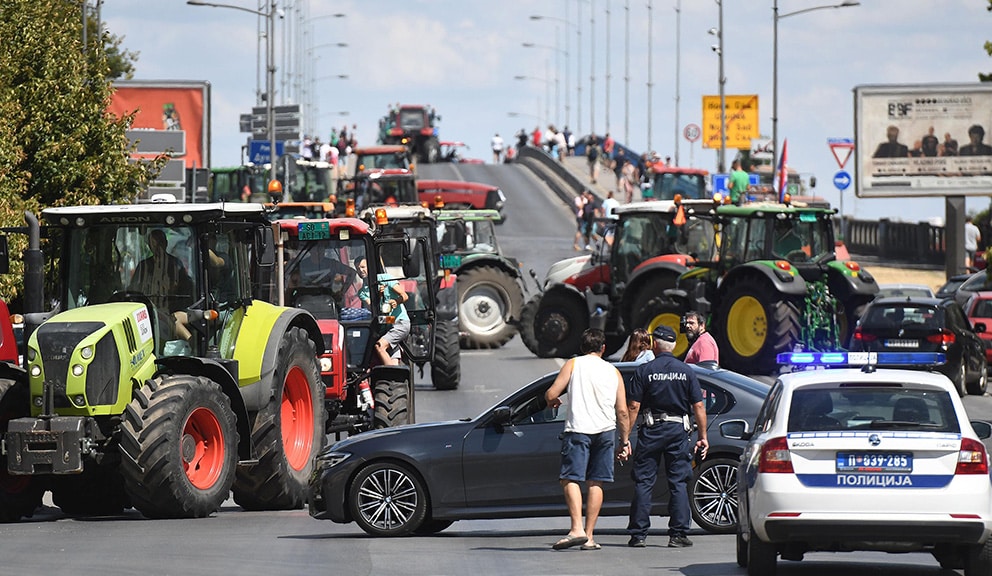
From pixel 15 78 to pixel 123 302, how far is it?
15.9 metres

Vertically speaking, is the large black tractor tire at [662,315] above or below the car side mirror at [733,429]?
above

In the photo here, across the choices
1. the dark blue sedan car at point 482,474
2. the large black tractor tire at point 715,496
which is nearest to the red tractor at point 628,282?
the large black tractor tire at point 715,496

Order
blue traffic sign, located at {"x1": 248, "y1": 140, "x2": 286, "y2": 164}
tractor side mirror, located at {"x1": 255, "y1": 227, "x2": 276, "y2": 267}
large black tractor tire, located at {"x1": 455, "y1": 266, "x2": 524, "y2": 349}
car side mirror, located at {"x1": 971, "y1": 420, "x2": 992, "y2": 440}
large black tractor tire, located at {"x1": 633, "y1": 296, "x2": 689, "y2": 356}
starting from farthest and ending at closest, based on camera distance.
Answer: blue traffic sign, located at {"x1": 248, "y1": 140, "x2": 286, "y2": 164} → large black tractor tire, located at {"x1": 455, "y1": 266, "x2": 524, "y2": 349} → large black tractor tire, located at {"x1": 633, "y1": 296, "x2": 689, "y2": 356} → tractor side mirror, located at {"x1": 255, "y1": 227, "x2": 276, "y2": 267} → car side mirror, located at {"x1": 971, "y1": 420, "x2": 992, "y2": 440}

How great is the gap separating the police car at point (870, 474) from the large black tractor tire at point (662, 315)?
18956 mm

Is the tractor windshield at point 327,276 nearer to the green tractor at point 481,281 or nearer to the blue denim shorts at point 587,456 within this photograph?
the blue denim shorts at point 587,456

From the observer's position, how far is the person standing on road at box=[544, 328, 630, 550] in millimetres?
14164

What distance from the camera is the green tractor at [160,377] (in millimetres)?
15555

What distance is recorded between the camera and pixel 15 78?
31.4 m

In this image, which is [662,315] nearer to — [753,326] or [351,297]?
[753,326]

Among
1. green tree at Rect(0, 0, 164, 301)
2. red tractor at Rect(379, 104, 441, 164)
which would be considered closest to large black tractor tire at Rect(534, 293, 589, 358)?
green tree at Rect(0, 0, 164, 301)

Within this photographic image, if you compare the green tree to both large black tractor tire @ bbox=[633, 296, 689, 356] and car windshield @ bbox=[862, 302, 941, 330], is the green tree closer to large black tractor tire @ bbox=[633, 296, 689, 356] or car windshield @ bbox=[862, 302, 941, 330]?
large black tractor tire @ bbox=[633, 296, 689, 356]

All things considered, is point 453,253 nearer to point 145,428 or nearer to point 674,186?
point 145,428

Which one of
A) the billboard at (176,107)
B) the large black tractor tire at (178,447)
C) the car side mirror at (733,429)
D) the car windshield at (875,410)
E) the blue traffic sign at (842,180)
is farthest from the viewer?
the blue traffic sign at (842,180)

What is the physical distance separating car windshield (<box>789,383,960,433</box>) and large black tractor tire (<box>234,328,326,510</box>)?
6133 millimetres
